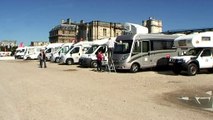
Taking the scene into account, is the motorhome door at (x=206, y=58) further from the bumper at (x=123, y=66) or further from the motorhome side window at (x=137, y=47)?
the bumper at (x=123, y=66)

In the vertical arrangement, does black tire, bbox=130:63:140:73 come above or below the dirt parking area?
above

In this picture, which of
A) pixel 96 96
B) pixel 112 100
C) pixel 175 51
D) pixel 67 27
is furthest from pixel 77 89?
pixel 67 27

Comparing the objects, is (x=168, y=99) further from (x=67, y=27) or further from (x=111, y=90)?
(x=67, y=27)

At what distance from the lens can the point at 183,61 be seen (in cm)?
1939

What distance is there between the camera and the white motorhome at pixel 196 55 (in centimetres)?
1942

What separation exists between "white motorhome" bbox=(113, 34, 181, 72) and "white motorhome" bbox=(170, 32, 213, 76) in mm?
2563

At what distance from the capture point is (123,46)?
22.1 meters

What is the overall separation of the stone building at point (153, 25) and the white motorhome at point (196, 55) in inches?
2311

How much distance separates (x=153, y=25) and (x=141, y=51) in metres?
61.7

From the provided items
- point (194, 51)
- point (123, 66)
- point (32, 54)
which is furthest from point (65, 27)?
point (194, 51)

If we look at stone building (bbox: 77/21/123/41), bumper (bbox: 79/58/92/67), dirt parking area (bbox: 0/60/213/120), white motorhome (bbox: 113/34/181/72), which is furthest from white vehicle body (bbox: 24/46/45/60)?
stone building (bbox: 77/21/123/41)

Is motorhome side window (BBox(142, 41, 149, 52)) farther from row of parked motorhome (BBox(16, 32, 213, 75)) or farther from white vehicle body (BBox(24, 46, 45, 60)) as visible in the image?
white vehicle body (BBox(24, 46, 45, 60))

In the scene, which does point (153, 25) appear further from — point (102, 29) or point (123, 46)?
point (123, 46)

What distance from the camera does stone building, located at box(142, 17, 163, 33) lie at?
7956 centimetres
